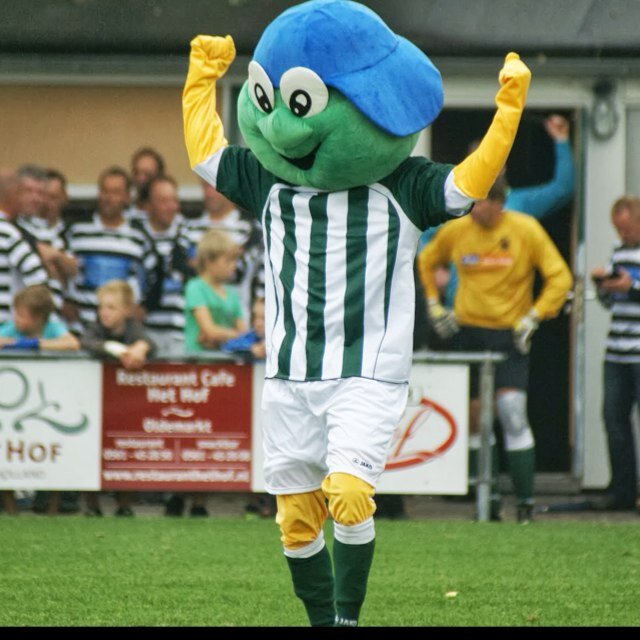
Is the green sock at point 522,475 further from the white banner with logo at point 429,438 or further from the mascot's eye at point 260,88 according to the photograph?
the mascot's eye at point 260,88

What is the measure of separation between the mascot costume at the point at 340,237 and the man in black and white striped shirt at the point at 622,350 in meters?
4.78

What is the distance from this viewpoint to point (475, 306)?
10781 millimetres

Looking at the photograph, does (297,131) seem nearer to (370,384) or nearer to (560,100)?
(370,384)

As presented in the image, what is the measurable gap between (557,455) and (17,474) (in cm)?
437

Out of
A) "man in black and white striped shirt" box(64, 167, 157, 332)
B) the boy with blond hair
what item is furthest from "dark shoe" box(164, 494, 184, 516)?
"man in black and white striped shirt" box(64, 167, 157, 332)

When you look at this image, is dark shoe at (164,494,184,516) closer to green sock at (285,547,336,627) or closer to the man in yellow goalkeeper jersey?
the man in yellow goalkeeper jersey

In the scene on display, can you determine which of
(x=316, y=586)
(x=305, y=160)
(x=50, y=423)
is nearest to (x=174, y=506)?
(x=50, y=423)

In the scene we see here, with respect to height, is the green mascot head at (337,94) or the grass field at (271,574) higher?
the green mascot head at (337,94)

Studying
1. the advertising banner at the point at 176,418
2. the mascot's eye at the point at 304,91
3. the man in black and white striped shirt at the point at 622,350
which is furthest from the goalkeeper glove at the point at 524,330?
the mascot's eye at the point at 304,91

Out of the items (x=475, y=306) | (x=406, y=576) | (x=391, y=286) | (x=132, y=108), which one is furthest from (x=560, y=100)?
(x=391, y=286)

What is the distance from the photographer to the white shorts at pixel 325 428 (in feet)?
19.4

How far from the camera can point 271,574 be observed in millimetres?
8016

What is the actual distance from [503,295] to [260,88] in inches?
195

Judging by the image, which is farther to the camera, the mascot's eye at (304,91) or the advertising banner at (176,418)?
the advertising banner at (176,418)
